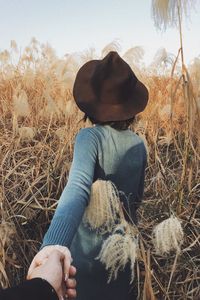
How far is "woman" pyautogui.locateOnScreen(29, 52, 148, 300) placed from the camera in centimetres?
153

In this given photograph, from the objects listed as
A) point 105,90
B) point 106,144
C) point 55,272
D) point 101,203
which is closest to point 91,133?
point 106,144

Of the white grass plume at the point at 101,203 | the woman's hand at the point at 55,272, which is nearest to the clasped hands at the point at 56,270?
the woman's hand at the point at 55,272

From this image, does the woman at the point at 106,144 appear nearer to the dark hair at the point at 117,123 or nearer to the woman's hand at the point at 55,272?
the dark hair at the point at 117,123

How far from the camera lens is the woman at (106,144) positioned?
1.53 meters

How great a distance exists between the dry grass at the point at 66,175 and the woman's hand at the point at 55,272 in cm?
75

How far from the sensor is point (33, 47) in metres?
Result: 4.38

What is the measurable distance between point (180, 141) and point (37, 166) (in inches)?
33.2

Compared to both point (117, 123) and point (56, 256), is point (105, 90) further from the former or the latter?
point (56, 256)

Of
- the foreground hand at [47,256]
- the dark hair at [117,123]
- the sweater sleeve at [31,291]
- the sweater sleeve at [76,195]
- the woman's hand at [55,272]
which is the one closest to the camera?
the sweater sleeve at [31,291]

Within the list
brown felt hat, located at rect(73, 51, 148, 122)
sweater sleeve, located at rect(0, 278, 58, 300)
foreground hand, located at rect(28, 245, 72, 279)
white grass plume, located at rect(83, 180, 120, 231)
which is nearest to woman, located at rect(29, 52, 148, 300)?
brown felt hat, located at rect(73, 51, 148, 122)

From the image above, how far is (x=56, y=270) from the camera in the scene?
1.01m

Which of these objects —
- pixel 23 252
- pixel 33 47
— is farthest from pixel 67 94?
pixel 23 252

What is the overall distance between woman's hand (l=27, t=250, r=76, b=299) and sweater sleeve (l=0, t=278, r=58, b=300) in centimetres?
5

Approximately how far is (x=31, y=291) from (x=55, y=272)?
144mm
